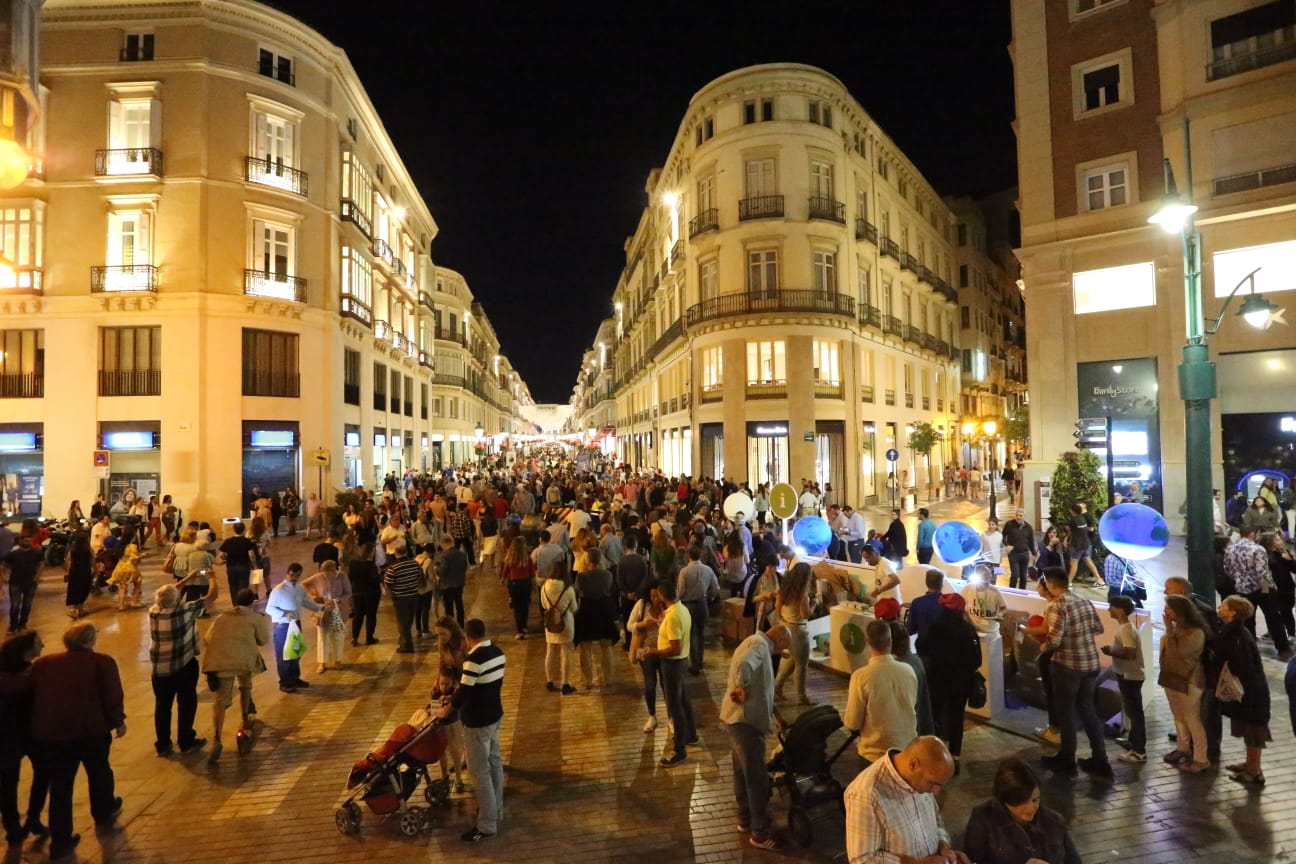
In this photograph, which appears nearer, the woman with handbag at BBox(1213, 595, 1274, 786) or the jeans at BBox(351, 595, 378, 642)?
the woman with handbag at BBox(1213, 595, 1274, 786)

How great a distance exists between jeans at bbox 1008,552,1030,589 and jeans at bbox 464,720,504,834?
10950 mm

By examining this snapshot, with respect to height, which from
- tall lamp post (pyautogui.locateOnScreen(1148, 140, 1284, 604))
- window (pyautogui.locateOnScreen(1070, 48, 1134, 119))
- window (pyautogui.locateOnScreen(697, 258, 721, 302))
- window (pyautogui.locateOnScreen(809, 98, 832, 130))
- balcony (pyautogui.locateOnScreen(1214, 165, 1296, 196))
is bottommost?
tall lamp post (pyautogui.locateOnScreen(1148, 140, 1284, 604))

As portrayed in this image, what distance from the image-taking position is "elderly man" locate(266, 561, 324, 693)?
27.8ft

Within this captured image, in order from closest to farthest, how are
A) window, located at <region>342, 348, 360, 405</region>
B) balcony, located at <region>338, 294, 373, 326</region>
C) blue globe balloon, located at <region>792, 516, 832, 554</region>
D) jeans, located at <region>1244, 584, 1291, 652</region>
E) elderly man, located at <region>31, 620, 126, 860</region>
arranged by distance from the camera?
elderly man, located at <region>31, 620, 126, 860</region> → jeans, located at <region>1244, 584, 1291, 652</region> → blue globe balloon, located at <region>792, 516, 832, 554</region> → balcony, located at <region>338, 294, 373, 326</region> → window, located at <region>342, 348, 360, 405</region>

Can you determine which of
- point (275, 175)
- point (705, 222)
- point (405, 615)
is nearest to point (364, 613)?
point (405, 615)

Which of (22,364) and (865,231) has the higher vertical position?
(865,231)

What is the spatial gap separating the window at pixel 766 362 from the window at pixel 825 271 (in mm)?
3007

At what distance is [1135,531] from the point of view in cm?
837

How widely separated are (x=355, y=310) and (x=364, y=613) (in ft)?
71.4

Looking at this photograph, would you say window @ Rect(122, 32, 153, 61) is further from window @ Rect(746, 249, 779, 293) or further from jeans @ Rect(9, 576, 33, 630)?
window @ Rect(746, 249, 779, 293)

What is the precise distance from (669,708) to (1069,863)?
394 centimetres

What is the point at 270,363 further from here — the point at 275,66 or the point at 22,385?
the point at 275,66

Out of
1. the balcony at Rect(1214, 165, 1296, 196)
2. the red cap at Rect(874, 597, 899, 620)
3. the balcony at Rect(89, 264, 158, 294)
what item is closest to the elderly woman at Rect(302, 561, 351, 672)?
the red cap at Rect(874, 597, 899, 620)

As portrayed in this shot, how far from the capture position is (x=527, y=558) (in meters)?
10.5
